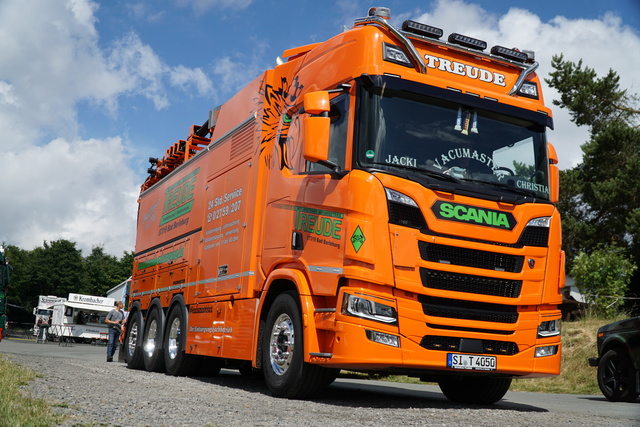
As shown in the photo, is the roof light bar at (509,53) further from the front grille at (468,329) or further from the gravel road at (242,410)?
the gravel road at (242,410)

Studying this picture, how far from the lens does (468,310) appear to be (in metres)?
7.39

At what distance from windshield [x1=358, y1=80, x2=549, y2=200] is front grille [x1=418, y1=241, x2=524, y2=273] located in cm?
69

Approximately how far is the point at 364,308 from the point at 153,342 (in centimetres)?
738

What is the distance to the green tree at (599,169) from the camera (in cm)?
2569

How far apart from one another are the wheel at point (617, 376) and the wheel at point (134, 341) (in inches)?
324

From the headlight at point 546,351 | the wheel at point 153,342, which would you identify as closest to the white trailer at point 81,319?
the wheel at point 153,342

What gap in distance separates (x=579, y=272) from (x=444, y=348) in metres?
15.0

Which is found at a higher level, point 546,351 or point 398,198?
point 398,198

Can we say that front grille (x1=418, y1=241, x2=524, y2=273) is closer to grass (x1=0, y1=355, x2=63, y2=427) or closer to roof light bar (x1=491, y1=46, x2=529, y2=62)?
roof light bar (x1=491, y1=46, x2=529, y2=62)

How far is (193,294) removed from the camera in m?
11.3

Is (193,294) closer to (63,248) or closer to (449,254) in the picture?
(449,254)

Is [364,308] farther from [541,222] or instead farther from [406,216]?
[541,222]

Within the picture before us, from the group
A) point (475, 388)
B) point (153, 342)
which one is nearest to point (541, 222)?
point (475, 388)

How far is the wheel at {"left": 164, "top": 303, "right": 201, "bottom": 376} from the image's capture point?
11.6m
